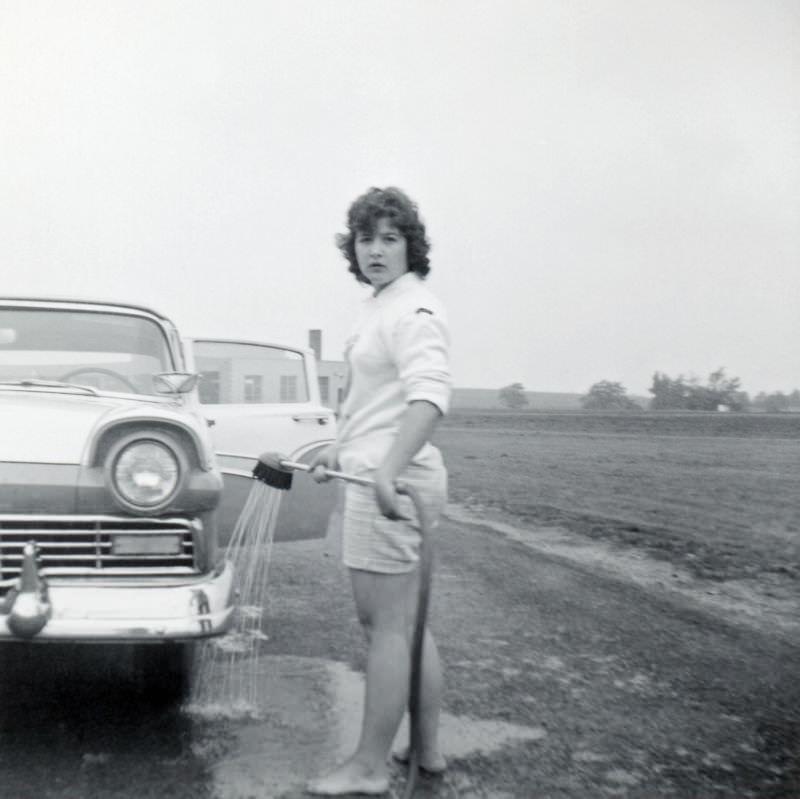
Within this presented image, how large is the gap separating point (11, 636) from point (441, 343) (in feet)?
4.55

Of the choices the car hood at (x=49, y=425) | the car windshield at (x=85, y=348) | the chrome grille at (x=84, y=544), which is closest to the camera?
the chrome grille at (x=84, y=544)

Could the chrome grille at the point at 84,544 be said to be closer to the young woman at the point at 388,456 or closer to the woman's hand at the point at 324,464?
the woman's hand at the point at 324,464

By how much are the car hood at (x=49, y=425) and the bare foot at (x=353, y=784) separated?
45.6 inches

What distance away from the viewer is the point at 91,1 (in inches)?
217

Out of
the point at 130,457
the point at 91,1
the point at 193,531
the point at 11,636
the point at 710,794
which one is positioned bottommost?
the point at 710,794

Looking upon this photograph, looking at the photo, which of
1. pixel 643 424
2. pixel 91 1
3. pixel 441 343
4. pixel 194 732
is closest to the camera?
pixel 441 343

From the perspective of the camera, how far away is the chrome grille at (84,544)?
8.86ft

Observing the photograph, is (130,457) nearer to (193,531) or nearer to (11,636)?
(193,531)

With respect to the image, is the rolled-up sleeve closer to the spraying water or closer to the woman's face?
the woman's face

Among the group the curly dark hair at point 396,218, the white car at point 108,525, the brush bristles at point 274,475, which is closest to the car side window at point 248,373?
the white car at point 108,525

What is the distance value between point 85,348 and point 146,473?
1469 mm

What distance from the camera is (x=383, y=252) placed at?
2512 mm

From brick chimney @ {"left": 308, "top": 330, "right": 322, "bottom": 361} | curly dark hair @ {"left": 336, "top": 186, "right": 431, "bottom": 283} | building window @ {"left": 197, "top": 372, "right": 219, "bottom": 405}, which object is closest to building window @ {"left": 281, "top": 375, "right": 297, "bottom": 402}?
building window @ {"left": 197, "top": 372, "right": 219, "bottom": 405}

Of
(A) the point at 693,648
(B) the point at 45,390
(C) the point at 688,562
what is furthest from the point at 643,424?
(B) the point at 45,390
